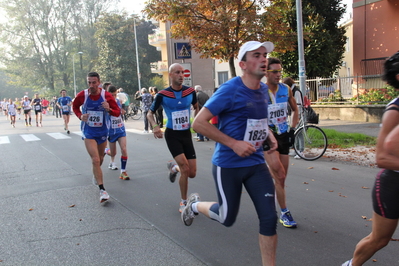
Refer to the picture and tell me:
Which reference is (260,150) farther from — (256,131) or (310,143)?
(310,143)

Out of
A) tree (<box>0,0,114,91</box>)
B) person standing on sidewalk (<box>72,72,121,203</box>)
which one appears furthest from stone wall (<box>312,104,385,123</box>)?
tree (<box>0,0,114,91</box>)

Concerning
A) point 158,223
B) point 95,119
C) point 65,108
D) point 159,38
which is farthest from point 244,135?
point 159,38

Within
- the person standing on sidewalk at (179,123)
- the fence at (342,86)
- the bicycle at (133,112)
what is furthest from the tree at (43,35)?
the person standing on sidewalk at (179,123)

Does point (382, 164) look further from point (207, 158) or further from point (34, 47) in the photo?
point (34, 47)

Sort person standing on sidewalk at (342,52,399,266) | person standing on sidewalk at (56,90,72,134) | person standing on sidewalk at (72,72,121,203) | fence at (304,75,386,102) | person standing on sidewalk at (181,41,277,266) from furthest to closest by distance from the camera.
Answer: person standing on sidewalk at (56,90,72,134) → fence at (304,75,386,102) → person standing on sidewalk at (72,72,121,203) → person standing on sidewalk at (181,41,277,266) → person standing on sidewalk at (342,52,399,266)

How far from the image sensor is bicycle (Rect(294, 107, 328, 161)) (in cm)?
862

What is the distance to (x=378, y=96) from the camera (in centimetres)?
1462

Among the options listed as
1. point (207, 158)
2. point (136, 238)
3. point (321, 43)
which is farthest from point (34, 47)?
point (136, 238)

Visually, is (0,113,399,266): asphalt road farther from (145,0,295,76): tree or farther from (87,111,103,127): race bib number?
(145,0,295,76): tree

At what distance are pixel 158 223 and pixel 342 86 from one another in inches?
529

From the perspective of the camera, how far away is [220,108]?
9.72 feet

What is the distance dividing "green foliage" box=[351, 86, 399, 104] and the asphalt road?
7.72 m

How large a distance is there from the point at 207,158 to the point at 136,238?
5.35m

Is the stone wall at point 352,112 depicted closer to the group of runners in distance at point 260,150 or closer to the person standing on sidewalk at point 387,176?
the group of runners in distance at point 260,150
